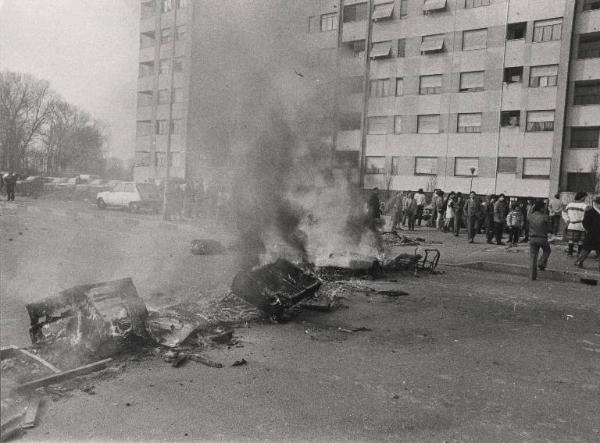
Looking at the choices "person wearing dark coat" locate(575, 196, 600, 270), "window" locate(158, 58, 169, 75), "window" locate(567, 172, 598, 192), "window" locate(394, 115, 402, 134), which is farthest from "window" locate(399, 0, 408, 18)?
"person wearing dark coat" locate(575, 196, 600, 270)

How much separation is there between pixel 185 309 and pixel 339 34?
7.38m

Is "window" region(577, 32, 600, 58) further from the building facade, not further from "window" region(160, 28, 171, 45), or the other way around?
"window" region(160, 28, 171, 45)

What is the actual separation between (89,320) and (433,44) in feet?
110

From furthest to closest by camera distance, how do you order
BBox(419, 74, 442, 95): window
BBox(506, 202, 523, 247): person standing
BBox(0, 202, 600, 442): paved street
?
BBox(419, 74, 442, 95): window
BBox(506, 202, 523, 247): person standing
BBox(0, 202, 600, 442): paved street

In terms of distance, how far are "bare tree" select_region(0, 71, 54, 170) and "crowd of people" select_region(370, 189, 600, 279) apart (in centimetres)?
938

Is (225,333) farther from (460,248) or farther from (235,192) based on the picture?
(460,248)

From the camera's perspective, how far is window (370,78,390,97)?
1407 inches

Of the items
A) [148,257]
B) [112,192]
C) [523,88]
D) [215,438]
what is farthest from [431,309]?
[523,88]

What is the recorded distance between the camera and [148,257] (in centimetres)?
1115

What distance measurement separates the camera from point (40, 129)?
7082 millimetres

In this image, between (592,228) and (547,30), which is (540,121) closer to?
(547,30)

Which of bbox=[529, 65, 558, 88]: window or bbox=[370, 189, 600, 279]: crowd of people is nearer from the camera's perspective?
bbox=[370, 189, 600, 279]: crowd of people

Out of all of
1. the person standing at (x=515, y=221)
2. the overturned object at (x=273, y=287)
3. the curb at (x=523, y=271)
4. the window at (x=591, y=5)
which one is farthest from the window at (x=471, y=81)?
the overturned object at (x=273, y=287)

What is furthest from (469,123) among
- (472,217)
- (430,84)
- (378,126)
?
(472,217)
